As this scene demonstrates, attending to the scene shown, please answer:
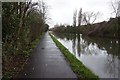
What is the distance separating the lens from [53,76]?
9.62m

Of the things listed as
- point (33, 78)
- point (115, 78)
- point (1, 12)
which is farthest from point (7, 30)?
point (115, 78)

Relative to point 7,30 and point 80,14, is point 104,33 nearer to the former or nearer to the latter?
point 80,14

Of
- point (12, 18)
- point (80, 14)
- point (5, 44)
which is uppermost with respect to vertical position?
point (80, 14)

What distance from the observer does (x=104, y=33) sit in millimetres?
60219

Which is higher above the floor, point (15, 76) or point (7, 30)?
point (7, 30)

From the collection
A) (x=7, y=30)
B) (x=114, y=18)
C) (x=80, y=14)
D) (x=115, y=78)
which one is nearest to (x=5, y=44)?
(x=7, y=30)

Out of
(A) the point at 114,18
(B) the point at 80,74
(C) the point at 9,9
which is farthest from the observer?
(A) the point at 114,18

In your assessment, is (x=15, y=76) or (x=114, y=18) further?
(x=114, y=18)

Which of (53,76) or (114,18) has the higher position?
(114,18)

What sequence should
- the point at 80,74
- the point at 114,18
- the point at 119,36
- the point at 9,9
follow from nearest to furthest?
the point at 9,9, the point at 80,74, the point at 119,36, the point at 114,18

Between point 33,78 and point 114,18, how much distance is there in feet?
164

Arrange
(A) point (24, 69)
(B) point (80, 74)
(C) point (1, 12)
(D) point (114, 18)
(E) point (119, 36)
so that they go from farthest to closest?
(D) point (114, 18), (E) point (119, 36), (A) point (24, 69), (B) point (80, 74), (C) point (1, 12)

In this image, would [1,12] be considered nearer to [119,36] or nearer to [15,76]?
[15,76]

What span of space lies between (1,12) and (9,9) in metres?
1.09
